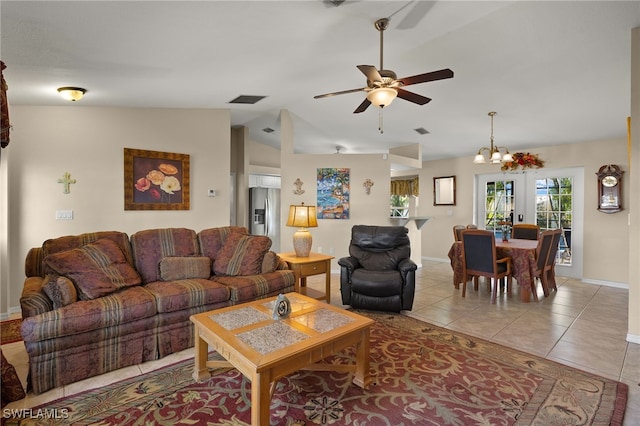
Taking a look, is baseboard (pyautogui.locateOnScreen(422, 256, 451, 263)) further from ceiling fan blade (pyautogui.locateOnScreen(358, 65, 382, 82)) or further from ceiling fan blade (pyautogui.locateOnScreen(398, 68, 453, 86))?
ceiling fan blade (pyautogui.locateOnScreen(358, 65, 382, 82))

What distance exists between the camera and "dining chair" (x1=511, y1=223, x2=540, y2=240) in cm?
509

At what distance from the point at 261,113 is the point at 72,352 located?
4.10 m

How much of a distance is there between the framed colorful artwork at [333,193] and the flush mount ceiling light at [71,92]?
3.45 m

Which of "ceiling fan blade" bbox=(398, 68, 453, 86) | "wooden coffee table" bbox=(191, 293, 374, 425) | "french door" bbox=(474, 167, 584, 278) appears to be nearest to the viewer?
"wooden coffee table" bbox=(191, 293, 374, 425)

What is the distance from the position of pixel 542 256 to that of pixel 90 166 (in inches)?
230

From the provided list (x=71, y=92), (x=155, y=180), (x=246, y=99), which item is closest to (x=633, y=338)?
(x=246, y=99)

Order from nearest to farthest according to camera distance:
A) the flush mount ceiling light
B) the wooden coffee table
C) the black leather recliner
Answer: the wooden coffee table, the flush mount ceiling light, the black leather recliner

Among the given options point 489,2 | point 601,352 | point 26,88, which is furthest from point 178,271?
point 601,352

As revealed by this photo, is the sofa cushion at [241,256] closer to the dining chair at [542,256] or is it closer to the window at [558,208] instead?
the dining chair at [542,256]

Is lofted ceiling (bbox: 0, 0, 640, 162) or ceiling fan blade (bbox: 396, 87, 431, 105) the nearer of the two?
Result: lofted ceiling (bbox: 0, 0, 640, 162)

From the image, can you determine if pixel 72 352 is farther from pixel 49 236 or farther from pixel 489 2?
pixel 489 2

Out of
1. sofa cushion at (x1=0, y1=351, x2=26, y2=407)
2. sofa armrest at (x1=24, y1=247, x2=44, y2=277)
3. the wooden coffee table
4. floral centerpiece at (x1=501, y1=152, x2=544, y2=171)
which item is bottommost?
sofa cushion at (x1=0, y1=351, x2=26, y2=407)

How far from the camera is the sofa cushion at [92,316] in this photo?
6.53ft

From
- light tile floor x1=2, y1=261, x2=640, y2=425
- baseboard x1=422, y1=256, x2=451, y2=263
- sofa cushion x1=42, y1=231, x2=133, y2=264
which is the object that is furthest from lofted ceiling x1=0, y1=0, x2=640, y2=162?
baseboard x1=422, y1=256, x2=451, y2=263
